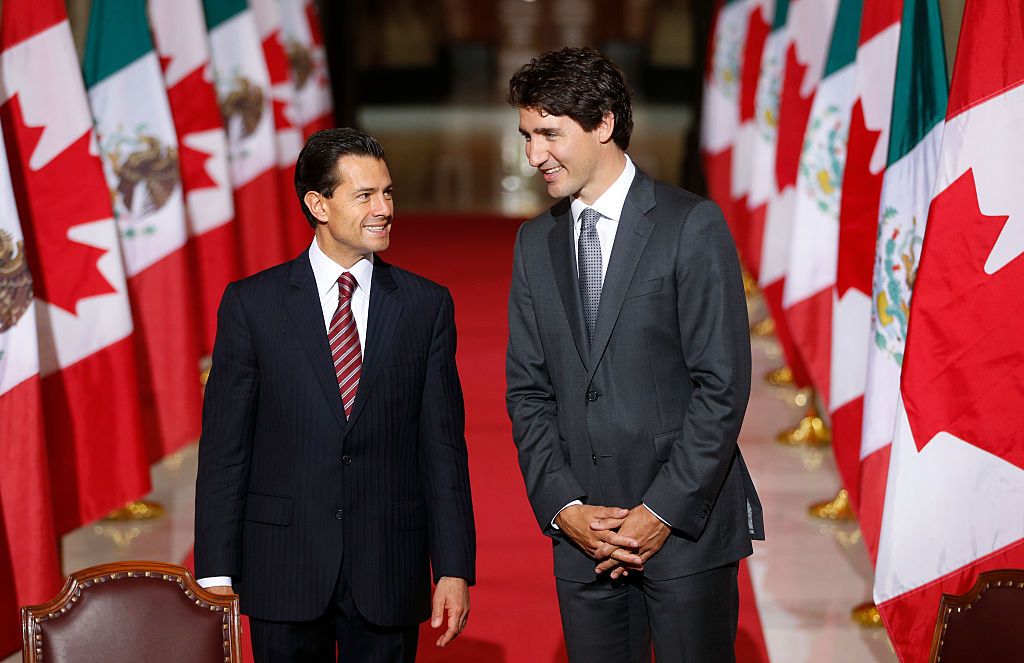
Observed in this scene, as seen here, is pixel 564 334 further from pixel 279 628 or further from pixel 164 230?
pixel 164 230

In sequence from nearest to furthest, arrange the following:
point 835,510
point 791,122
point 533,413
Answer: point 533,413, point 835,510, point 791,122

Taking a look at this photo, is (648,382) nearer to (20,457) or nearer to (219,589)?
(219,589)

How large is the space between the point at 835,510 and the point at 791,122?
1932mm

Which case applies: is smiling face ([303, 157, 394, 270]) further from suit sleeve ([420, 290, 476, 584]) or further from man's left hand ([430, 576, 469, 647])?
man's left hand ([430, 576, 469, 647])

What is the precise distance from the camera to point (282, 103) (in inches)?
315

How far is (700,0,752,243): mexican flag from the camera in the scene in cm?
870

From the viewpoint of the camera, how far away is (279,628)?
251 cm

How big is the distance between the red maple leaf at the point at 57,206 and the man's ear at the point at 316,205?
216cm

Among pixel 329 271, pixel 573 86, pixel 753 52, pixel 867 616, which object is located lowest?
pixel 867 616

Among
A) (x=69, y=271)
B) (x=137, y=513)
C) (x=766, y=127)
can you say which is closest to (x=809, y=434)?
(x=766, y=127)

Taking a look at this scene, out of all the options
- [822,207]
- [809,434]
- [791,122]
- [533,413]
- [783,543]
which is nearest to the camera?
[533,413]

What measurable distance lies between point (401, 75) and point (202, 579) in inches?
901

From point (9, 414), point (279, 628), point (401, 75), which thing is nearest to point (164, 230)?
point (9, 414)

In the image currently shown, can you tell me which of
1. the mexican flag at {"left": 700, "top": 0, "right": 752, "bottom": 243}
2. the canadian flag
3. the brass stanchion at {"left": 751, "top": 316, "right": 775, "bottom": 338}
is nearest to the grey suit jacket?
the canadian flag
